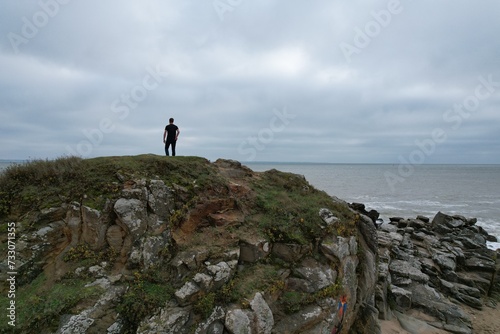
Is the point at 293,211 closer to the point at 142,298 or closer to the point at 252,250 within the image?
the point at 252,250

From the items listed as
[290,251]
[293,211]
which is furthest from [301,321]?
[293,211]

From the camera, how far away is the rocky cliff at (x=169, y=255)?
7.77 m

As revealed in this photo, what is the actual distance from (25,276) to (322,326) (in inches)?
357

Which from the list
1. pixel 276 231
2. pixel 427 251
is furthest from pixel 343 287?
pixel 427 251

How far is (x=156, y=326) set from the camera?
7.47 m

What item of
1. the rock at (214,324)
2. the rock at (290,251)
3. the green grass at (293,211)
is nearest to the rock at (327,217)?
the green grass at (293,211)

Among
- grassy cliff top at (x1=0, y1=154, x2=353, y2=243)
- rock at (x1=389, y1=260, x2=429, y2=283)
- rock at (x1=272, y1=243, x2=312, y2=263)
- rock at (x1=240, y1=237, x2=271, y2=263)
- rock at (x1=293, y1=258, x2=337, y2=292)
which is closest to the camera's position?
grassy cliff top at (x1=0, y1=154, x2=353, y2=243)

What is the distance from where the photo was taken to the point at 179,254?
9203mm

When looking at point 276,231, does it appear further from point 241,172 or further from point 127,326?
point 127,326

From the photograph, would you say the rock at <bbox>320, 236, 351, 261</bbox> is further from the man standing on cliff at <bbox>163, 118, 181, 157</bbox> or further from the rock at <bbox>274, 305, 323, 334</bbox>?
the man standing on cliff at <bbox>163, 118, 181, 157</bbox>

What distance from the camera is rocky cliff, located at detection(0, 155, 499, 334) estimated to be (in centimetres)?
780

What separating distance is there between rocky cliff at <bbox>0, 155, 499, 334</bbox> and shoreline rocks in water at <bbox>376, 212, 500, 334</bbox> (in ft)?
0.63

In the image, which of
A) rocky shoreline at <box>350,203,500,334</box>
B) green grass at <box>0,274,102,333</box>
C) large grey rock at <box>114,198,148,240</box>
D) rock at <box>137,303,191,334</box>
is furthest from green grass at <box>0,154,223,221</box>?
rocky shoreline at <box>350,203,500,334</box>

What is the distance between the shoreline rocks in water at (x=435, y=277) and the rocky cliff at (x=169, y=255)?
10.7ft
